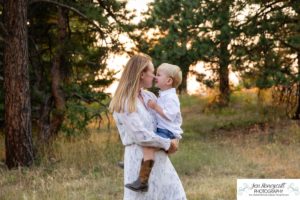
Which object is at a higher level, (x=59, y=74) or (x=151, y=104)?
(x=59, y=74)

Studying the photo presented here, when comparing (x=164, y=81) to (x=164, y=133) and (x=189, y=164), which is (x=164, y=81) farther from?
(x=189, y=164)

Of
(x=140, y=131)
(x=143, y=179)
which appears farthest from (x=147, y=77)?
(x=143, y=179)

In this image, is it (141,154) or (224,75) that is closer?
(141,154)

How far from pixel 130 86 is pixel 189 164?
674 cm

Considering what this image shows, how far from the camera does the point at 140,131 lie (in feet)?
17.0

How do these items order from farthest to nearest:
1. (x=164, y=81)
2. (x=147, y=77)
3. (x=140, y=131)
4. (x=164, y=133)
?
(x=164, y=81), (x=164, y=133), (x=147, y=77), (x=140, y=131)

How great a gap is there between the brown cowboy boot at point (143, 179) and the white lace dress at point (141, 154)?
0.08 m

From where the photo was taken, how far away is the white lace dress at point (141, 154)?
17.0 ft

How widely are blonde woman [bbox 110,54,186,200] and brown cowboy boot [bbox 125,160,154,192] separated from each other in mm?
12

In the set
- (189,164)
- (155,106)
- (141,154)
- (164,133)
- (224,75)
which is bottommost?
(189,164)

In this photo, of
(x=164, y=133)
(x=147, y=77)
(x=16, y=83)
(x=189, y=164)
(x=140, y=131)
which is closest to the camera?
(x=140, y=131)

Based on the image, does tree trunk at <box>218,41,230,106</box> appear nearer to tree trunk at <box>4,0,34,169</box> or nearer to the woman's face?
tree trunk at <box>4,0,34,169</box>

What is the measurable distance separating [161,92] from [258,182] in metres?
1.96

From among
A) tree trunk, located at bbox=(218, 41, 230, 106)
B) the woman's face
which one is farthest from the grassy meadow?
the woman's face
